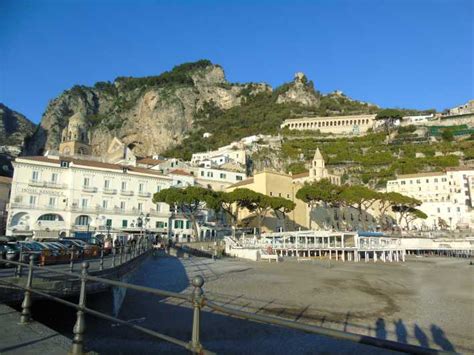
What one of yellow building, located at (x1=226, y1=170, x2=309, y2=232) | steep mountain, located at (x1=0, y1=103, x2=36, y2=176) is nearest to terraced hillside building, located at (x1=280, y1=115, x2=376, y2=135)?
yellow building, located at (x1=226, y1=170, x2=309, y2=232)

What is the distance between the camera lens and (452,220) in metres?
80.9

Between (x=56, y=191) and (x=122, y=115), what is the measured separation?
77580 mm

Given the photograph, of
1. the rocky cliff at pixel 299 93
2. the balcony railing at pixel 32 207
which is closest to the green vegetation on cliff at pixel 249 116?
the rocky cliff at pixel 299 93

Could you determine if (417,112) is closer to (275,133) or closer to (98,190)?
(275,133)

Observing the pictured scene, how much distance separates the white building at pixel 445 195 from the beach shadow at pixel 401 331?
73660 millimetres

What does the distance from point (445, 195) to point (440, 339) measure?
262ft

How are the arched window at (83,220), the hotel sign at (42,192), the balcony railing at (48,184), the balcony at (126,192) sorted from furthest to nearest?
the balcony at (126,192) → the arched window at (83,220) → the balcony railing at (48,184) → the hotel sign at (42,192)

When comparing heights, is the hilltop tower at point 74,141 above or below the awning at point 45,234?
above

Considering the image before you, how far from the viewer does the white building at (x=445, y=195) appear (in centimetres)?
8081

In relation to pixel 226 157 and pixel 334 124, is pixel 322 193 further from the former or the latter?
pixel 334 124

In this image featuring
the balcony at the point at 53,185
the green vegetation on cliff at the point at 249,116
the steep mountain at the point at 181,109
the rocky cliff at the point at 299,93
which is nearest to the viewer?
the balcony at the point at 53,185

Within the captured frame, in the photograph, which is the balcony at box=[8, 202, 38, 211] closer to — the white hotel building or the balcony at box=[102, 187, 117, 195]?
the white hotel building

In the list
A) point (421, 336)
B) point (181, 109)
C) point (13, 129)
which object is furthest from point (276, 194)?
point (13, 129)

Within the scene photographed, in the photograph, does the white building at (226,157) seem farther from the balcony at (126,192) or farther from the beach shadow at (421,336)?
the beach shadow at (421,336)
